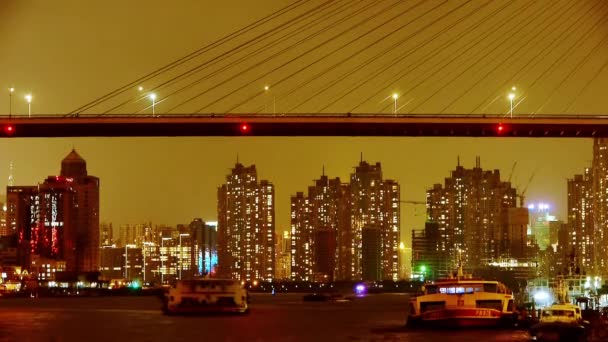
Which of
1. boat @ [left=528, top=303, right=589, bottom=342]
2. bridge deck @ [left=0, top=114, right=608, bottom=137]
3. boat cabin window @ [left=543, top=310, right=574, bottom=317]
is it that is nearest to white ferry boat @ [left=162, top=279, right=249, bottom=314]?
bridge deck @ [left=0, top=114, right=608, bottom=137]

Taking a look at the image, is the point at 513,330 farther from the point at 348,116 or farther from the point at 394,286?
the point at 394,286

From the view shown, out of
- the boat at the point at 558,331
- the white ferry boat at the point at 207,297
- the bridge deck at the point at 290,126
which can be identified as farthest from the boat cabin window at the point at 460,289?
the bridge deck at the point at 290,126

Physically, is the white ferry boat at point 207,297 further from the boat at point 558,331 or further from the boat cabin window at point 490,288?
the boat at point 558,331

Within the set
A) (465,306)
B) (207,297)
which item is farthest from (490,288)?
(207,297)

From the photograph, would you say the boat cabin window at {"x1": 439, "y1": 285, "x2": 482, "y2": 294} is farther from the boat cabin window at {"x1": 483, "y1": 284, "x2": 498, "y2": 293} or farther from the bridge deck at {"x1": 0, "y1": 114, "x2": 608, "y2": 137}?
the bridge deck at {"x1": 0, "y1": 114, "x2": 608, "y2": 137}

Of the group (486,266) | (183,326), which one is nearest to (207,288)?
(183,326)

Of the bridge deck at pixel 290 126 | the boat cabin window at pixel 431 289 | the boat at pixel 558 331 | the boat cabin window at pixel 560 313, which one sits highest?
the bridge deck at pixel 290 126
